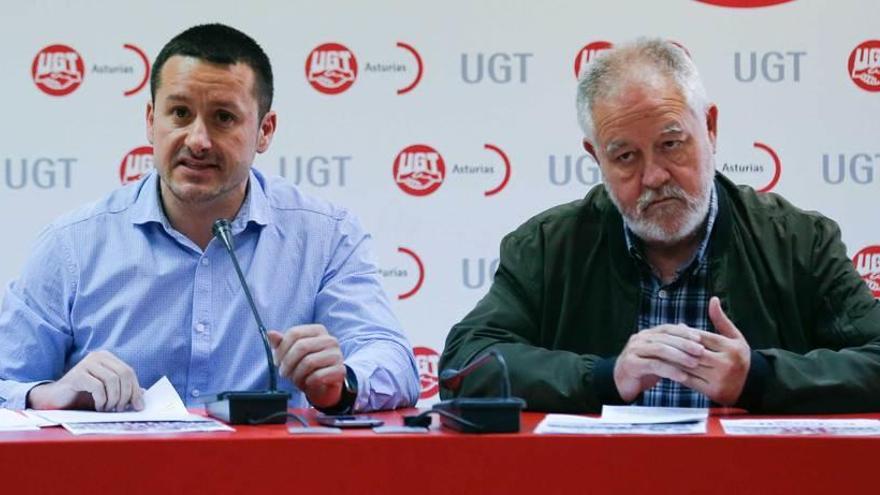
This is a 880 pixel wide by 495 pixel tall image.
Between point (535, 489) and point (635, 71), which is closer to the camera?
point (535, 489)

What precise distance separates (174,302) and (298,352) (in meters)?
0.53

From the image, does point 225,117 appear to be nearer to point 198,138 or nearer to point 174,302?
point 198,138

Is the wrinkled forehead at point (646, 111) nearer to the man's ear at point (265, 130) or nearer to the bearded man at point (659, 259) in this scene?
the bearded man at point (659, 259)

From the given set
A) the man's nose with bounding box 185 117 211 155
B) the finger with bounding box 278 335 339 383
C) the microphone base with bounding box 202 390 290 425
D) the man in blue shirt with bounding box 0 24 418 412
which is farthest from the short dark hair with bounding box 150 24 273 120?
the microphone base with bounding box 202 390 290 425

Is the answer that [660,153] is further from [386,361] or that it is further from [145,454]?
[145,454]

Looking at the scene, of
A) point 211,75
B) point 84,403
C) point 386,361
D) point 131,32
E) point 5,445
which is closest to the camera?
point 5,445

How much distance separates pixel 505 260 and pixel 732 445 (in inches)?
41.3

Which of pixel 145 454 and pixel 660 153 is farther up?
pixel 660 153

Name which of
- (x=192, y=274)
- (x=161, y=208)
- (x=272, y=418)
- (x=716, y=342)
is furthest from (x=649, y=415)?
(x=161, y=208)

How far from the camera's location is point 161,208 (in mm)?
2486

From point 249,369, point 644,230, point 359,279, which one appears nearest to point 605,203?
point 644,230

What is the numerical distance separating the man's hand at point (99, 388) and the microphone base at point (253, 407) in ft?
0.76

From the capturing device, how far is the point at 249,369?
240 cm

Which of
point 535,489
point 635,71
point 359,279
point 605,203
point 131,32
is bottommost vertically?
point 535,489
